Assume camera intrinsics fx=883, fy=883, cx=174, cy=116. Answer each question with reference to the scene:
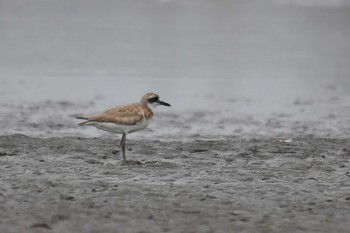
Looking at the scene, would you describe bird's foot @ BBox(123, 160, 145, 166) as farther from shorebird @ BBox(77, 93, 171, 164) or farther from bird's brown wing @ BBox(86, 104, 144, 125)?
bird's brown wing @ BBox(86, 104, 144, 125)

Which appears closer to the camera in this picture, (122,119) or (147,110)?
(122,119)

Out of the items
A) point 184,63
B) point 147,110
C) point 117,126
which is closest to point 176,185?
point 117,126

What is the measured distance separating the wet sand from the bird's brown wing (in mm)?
441

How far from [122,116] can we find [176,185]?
1.88 meters

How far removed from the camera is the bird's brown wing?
1017 cm

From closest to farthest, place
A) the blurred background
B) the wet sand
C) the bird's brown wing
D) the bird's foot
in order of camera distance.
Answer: the wet sand < the bird's foot < the bird's brown wing < the blurred background

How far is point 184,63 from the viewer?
19.6 m

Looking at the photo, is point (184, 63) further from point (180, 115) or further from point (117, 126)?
point (117, 126)

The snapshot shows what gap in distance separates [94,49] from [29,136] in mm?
9413

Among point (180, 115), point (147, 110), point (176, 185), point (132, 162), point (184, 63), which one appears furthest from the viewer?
point (184, 63)

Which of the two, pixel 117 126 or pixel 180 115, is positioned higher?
pixel 117 126

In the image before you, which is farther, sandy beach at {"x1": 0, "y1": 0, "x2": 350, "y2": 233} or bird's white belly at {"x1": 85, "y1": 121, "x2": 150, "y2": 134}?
bird's white belly at {"x1": 85, "y1": 121, "x2": 150, "y2": 134}

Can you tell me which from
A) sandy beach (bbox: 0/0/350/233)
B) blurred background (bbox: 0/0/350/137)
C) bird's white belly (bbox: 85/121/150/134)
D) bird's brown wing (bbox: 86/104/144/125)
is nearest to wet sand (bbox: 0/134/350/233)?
sandy beach (bbox: 0/0/350/233)

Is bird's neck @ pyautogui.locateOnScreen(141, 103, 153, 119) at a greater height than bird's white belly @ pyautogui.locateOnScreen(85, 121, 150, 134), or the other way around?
bird's neck @ pyautogui.locateOnScreen(141, 103, 153, 119)
